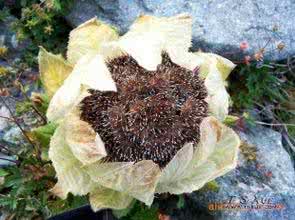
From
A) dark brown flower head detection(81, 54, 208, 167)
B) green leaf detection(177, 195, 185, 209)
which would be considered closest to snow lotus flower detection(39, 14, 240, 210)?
dark brown flower head detection(81, 54, 208, 167)

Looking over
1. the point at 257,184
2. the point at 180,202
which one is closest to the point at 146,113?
the point at 180,202

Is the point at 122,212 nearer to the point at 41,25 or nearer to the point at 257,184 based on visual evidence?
the point at 257,184

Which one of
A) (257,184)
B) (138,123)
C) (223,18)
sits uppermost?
(138,123)

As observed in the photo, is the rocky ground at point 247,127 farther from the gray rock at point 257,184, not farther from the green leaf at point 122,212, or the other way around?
the green leaf at point 122,212

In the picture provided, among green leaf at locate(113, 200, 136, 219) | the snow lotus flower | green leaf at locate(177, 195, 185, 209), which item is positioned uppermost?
the snow lotus flower

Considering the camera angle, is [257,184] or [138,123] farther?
[257,184]

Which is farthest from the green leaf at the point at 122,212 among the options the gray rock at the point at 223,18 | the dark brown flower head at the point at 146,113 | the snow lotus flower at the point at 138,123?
the gray rock at the point at 223,18

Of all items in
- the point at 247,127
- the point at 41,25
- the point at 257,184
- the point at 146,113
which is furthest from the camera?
the point at 247,127

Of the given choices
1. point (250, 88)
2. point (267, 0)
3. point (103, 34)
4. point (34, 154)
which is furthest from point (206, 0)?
point (34, 154)

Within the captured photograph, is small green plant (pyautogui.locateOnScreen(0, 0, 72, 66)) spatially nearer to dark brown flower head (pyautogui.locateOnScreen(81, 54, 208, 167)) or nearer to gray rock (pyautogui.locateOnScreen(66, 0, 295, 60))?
gray rock (pyautogui.locateOnScreen(66, 0, 295, 60))

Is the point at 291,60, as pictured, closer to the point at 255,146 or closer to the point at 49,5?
the point at 255,146
